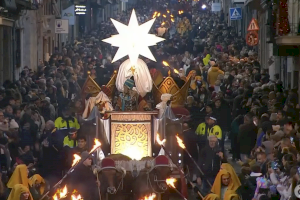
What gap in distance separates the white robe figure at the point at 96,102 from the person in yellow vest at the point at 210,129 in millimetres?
2027

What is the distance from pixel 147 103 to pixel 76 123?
207 centimetres

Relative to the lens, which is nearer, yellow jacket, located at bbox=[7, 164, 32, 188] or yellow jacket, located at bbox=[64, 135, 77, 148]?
yellow jacket, located at bbox=[7, 164, 32, 188]

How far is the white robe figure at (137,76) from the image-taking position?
18.6 meters

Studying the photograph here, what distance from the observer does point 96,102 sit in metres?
19.5

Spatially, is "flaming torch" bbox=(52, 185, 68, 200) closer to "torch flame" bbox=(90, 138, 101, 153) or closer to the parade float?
the parade float

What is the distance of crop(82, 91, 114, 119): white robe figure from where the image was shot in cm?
1930

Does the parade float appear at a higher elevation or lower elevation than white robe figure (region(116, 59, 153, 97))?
lower

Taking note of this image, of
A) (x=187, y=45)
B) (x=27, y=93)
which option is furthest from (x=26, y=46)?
(x=27, y=93)

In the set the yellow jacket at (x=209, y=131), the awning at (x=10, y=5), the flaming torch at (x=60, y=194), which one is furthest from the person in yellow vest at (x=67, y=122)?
the awning at (x=10, y=5)

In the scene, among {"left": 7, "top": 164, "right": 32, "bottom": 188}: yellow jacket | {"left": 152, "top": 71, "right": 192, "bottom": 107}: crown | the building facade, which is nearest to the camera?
{"left": 7, "top": 164, "right": 32, "bottom": 188}: yellow jacket

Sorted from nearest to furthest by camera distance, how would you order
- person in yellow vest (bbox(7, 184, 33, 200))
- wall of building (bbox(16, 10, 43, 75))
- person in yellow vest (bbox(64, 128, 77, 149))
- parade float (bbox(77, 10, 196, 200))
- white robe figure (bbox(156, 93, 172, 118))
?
person in yellow vest (bbox(7, 184, 33, 200)), parade float (bbox(77, 10, 196, 200)), person in yellow vest (bbox(64, 128, 77, 149)), white robe figure (bbox(156, 93, 172, 118)), wall of building (bbox(16, 10, 43, 75))

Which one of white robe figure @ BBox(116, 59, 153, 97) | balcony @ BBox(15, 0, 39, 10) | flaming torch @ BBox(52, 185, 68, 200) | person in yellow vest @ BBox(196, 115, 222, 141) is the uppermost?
balcony @ BBox(15, 0, 39, 10)

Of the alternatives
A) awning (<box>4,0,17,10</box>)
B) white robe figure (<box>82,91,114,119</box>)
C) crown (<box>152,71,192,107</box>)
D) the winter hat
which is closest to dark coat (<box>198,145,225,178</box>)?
white robe figure (<box>82,91,114,119</box>)

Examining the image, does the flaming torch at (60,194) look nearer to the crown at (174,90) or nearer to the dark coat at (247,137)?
the crown at (174,90)
